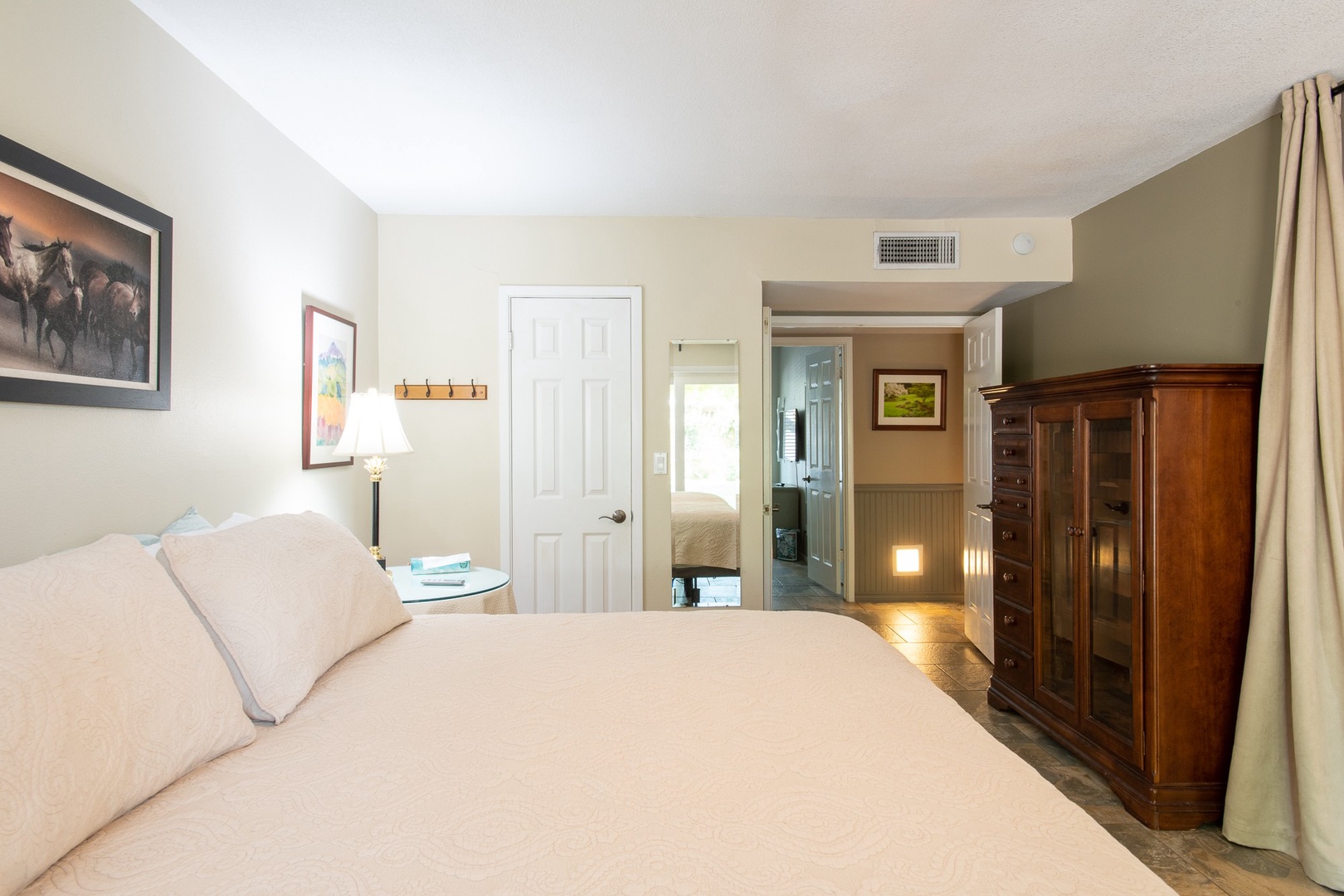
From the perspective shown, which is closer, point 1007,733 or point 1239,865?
point 1239,865

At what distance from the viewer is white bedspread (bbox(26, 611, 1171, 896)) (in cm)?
87

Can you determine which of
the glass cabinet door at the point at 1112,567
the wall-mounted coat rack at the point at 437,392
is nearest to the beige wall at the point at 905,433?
the glass cabinet door at the point at 1112,567

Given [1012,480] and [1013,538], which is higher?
[1012,480]

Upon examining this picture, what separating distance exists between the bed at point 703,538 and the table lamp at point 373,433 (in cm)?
150

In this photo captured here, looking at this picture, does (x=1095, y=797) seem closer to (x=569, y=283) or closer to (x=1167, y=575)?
(x=1167, y=575)

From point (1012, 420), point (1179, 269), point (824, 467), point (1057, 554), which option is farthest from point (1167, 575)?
point (824, 467)

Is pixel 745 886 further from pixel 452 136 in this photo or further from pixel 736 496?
pixel 736 496

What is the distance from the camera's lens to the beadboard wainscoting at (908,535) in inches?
224

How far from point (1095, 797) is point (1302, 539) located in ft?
3.84

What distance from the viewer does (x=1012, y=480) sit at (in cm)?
322

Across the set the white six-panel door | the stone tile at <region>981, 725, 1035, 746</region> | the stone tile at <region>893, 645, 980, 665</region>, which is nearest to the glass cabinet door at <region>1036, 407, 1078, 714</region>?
the stone tile at <region>981, 725, 1035, 746</region>

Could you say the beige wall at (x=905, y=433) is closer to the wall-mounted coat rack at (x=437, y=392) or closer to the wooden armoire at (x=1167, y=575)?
the wooden armoire at (x=1167, y=575)

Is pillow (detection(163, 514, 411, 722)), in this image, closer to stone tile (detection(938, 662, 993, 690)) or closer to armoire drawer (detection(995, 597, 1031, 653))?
armoire drawer (detection(995, 597, 1031, 653))

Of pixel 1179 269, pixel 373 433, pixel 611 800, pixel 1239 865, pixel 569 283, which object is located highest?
pixel 569 283
